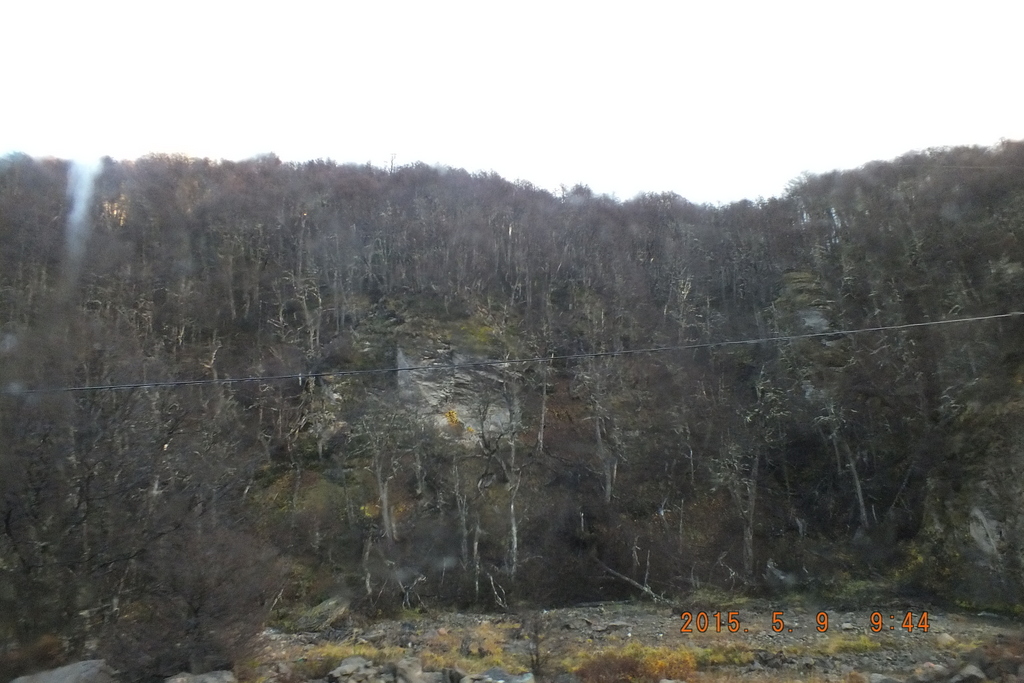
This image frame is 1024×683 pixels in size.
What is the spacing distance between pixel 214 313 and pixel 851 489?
2968 centimetres

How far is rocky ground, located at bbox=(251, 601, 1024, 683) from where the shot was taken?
47.0ft

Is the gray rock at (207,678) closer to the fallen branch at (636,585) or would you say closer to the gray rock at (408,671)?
the gray rock at (408,671)

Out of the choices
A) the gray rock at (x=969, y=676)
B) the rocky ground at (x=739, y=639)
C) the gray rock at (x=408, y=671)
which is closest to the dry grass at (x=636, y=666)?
the rocky ground at (x=739, y=639)

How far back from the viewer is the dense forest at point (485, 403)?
54.5 feet

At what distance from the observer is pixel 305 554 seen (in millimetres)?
24281

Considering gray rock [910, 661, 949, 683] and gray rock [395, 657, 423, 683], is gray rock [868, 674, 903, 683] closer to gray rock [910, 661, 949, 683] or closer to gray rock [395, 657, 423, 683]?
gray rock [910, 661, 949, 683]

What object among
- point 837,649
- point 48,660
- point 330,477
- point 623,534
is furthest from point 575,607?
point 48,660

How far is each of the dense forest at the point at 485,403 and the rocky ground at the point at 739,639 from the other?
1453 mm

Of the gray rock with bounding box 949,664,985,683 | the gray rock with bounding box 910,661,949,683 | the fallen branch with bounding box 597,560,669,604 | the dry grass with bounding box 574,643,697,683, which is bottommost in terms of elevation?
the fallen branch with bounding box 597,560,669,604

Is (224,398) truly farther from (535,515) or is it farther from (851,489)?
(851,489)

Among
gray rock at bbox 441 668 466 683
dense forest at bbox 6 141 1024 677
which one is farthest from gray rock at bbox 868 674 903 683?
gray rock at bbox 441 668 466 683

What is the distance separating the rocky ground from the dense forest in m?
1.45

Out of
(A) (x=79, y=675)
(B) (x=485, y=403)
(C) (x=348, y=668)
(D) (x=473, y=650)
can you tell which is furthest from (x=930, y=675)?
(B) (x=485, y=403)

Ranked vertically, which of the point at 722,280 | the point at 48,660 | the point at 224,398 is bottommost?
the point at 48,660
